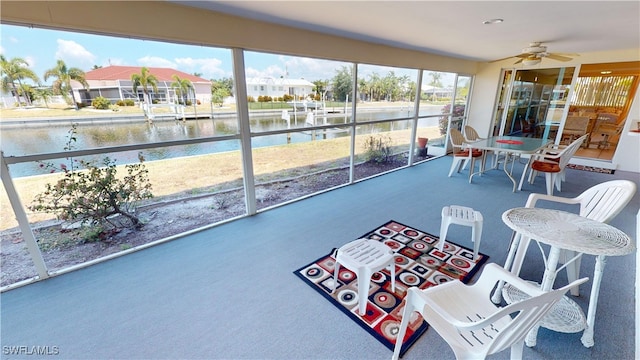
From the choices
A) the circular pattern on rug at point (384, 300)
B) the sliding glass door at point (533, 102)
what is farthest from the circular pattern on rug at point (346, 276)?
the sliding glass door at point (533, 102)

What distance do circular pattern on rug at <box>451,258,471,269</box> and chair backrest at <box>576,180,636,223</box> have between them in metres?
0.94

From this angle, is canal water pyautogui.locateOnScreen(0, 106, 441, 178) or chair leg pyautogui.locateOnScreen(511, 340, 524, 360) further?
canal water pyautogui.locateOnScreen(0, 106, 441, 178)

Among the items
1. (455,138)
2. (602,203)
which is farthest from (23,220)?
(455,138)

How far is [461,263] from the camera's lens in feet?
7.72

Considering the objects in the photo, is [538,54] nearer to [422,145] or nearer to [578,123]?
[422,145]

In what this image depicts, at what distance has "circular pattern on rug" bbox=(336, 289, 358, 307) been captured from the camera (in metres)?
1.90

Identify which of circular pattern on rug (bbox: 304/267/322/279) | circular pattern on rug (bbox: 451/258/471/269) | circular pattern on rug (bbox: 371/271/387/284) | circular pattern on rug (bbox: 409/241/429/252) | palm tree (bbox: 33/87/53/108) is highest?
palm tree (bbox: 33/87/53/108)

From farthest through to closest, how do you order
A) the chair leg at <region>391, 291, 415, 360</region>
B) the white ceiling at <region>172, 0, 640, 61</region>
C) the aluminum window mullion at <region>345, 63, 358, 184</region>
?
the aluminum window mullion at <region>345, 63, 358, 184</region>
the white ceiling at <region>172, 0, 640, 61</region>
the chair leg at <region>391, 291, 415, 360</region>

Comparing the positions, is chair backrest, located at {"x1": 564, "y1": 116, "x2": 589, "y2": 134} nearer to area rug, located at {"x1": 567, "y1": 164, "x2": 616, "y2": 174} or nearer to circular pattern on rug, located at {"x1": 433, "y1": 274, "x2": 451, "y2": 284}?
area rug, located at {"x1": 567, "y1": 164, "x2": 616, "y2": 174}

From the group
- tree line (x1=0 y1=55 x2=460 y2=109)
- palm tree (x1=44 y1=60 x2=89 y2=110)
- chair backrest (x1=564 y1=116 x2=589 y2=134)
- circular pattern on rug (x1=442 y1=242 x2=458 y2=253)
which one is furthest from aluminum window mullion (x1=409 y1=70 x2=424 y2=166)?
palm tree (x1=44 y1=60 x2=89 y2=110)

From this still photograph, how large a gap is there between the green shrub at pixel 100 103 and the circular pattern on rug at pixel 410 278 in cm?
287

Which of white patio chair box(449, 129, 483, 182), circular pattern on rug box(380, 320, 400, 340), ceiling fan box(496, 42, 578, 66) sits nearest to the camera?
circular pattern on rug box(380, 320, 400, 340)

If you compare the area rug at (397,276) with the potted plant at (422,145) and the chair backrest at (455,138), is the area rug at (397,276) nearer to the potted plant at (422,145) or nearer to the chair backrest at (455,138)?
the chair backrest at (455,138)

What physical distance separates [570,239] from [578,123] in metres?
6.83
